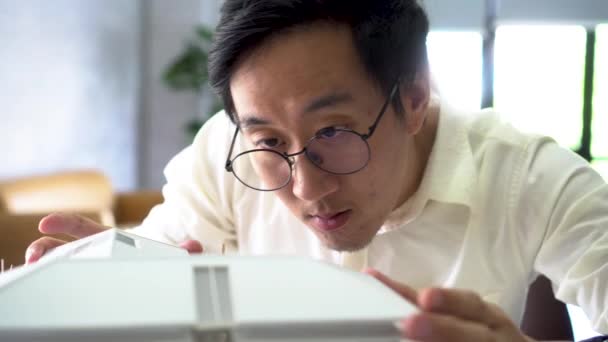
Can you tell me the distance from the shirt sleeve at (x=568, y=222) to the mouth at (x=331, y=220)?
296 mm

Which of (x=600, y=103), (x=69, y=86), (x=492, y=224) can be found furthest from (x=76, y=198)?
(x=600, y=103)

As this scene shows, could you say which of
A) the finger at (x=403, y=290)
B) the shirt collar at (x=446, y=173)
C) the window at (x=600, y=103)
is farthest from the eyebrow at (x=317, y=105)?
the window at (x=600, y=103)

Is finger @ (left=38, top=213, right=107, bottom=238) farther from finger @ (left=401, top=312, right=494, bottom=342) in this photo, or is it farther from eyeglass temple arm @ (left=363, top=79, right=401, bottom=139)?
finger @ (left=401, top=312, right=494, bottom=342)

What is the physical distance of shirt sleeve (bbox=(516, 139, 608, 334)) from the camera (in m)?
0.88

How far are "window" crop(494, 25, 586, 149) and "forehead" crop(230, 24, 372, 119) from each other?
437cm

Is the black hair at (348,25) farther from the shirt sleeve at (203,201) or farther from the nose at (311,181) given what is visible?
the shirt sleeve at (203,201)

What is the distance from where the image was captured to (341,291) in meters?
0.44

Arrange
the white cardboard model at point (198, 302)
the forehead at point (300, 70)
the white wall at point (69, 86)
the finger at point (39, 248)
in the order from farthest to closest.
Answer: the white wall at point (69, 86) < the forehead at point (300, 70) < the finger at point (39, 248) < the white cardboard model at point (198, 302)

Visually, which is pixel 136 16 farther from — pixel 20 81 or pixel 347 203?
pixel 347 203

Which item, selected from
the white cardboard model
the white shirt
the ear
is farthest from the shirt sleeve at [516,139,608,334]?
the white cardboard model

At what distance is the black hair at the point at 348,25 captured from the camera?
34.7 inches

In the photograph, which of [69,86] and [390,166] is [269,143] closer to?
[390,166]

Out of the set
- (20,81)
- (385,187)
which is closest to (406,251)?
(385,187)

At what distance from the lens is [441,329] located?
428 mm
